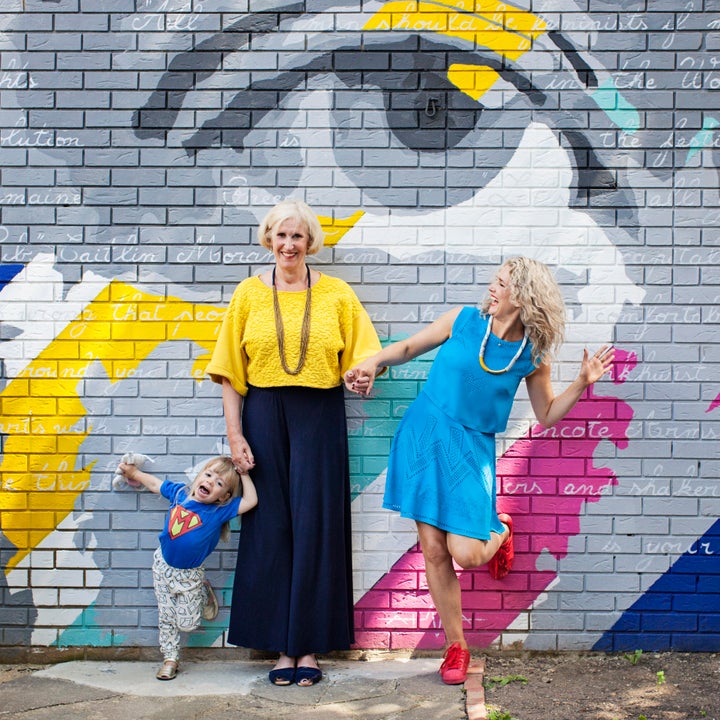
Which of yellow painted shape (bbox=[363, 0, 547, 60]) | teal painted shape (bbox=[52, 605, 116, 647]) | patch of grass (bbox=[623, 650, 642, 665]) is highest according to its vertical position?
yellow painted shape (bbox=[363, 0, 547, 60])

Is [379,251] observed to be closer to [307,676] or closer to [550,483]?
[550,483]

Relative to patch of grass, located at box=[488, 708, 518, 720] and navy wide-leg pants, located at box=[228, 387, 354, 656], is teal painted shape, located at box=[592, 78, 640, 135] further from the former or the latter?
patch of grass, located at box=[488, 708, 518, 720]

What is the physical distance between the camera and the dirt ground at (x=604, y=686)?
12.3 feet

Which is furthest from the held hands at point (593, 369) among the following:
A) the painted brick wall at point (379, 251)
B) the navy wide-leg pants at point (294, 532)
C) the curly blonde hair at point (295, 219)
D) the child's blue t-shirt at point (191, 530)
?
the child's blue t-shirt at point (191, 530)

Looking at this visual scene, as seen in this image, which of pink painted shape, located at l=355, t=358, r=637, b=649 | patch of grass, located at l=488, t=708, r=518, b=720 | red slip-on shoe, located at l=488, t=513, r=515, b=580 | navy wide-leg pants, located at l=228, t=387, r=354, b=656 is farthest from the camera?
pink painted shape, located at l=355, t=358, r=637, b=649

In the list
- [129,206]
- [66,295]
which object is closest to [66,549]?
[66,295]

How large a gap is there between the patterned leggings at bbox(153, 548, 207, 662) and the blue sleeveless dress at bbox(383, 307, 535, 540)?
1035 millimetres

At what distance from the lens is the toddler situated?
4070 mm

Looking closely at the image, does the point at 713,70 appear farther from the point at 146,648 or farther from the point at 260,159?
the point at 146,648

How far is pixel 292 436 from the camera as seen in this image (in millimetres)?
4125

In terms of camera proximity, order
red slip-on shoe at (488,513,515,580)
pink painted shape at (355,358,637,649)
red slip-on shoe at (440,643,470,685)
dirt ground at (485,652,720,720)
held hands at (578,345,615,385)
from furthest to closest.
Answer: pink painted shape at (355,358,637,649) → red slip-on shoe at (488,513,515,580) → red slip-on shoe at (440,643,470,685) → held hands at (578,345,615,385) → dirt ground at (485,652,720,720)

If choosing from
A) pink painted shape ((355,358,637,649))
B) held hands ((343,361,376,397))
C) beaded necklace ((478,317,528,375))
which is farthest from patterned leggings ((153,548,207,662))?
→ beaded necklace ((478,317,528,375))

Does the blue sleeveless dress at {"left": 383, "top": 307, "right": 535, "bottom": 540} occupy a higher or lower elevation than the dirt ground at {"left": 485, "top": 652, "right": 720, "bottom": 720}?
higher

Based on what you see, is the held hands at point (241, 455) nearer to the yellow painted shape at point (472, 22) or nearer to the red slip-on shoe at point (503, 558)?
the red slip-on shoe at point (503, 558)
